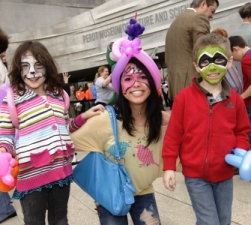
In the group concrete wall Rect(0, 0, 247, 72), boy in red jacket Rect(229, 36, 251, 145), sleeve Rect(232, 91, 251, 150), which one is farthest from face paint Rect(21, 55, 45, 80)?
concrete wall Rect(0, 0, 247, 72)

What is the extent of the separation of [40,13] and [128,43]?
69.4ft

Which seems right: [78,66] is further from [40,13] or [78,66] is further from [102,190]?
[102,190]

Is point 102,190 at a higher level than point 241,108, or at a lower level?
lower

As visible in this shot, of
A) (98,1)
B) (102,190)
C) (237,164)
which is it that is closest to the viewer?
(237,164)

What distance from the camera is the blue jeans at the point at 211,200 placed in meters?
1.90

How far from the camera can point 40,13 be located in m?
21.5

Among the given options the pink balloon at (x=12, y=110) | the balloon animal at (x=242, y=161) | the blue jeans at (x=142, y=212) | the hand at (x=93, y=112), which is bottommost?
the blue jeans at (x=142, y=212)

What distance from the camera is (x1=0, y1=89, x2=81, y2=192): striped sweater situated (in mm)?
1911

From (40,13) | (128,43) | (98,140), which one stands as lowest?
(98,140)

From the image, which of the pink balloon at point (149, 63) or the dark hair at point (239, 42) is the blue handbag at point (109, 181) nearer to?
the pink balloon at point (149, 63)

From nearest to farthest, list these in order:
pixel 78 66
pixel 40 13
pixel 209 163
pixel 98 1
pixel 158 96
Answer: pixel 209 163, pixel 158 96, pixel 78 66, pixel 40 13, pixel 98 1

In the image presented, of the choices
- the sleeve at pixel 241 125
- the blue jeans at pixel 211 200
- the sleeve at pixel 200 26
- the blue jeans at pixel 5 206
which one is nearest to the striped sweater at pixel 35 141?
the blue jeans at pixel 211 200

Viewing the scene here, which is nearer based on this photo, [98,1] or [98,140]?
[98,140]

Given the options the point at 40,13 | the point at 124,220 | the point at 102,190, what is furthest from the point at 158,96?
the point at 40,13
